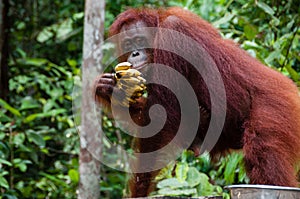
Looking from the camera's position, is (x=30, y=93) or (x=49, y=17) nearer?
(x=30, y=93)

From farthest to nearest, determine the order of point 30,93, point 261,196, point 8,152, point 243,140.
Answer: point 30,93, point 8,152, point 243,140, point 261,196

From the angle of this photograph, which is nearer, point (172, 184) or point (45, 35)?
point (172, 184)

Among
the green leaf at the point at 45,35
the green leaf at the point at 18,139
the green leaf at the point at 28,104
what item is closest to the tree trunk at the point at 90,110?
the green leaf at the point at 18,139

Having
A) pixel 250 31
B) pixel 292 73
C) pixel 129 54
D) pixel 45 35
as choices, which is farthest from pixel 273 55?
pixel 45 35

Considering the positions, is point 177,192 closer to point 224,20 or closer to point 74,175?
point 224,20

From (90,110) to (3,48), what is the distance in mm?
1467

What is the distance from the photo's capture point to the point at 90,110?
4238mm

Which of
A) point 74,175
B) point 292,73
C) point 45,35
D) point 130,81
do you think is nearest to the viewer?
point 130,81

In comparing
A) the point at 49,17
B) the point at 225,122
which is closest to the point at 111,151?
the point at 49,17

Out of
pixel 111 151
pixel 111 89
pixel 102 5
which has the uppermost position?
pixel 102 5

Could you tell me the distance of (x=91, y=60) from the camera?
4.31m

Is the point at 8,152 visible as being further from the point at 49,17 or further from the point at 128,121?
the point at 49,17

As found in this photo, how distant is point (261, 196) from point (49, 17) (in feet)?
15.6

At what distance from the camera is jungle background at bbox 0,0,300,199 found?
3709mm
